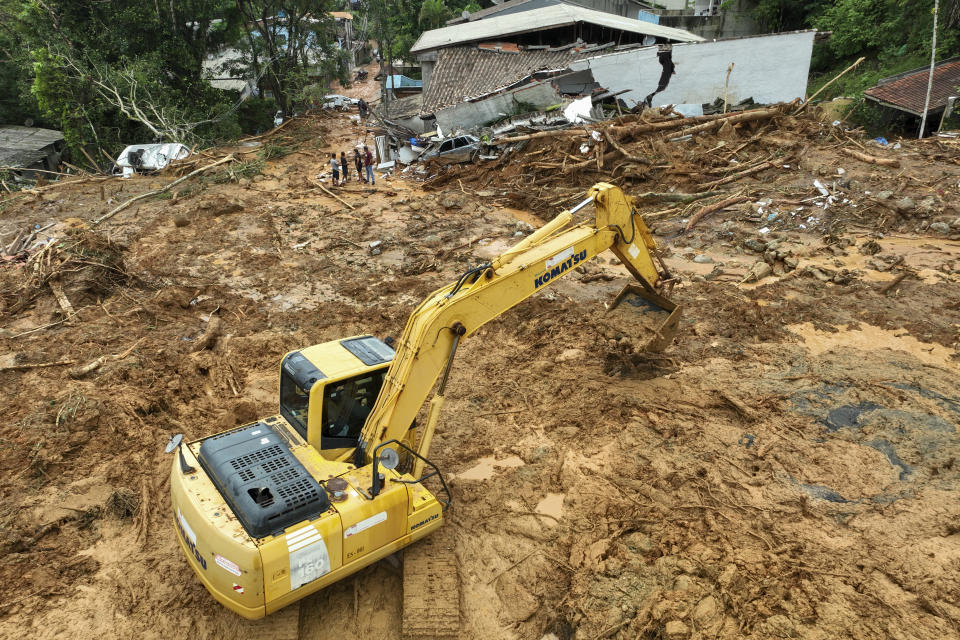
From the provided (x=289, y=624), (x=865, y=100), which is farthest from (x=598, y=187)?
(x=865, y=100)

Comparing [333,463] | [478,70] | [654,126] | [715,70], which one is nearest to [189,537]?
[333,463]

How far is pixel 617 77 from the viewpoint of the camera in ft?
74.0

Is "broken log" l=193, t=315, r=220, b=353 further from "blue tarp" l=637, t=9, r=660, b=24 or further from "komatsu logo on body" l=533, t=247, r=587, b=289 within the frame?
"blue tarp" l=637, t=9, r=660, b=24

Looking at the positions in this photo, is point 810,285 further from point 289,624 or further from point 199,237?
point 199,237

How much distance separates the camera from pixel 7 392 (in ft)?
28.4

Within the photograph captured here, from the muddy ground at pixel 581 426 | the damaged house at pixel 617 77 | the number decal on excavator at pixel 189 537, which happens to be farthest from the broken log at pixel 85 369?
the damaged house at pixel 617 77

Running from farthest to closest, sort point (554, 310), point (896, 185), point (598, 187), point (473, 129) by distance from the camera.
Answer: point (473, 129), point (896, 185), point (554, 310), point (598, 187)

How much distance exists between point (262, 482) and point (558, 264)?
3642mm

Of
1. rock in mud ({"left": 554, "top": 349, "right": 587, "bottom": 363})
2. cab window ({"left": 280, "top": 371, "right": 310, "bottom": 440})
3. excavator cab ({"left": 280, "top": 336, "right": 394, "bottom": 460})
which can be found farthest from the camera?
rock in mud ({"left": 554, "top": 349, "right": 587, "bottom": 363})

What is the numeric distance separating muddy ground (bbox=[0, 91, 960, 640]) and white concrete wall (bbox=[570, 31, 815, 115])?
26.6 feet

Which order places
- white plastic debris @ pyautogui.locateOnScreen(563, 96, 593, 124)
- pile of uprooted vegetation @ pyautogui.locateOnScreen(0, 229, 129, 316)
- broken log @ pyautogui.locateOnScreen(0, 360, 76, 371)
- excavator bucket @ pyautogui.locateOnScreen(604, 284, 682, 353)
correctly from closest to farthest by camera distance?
excavator bucket @ pyautogui.locateOnScreen(604, 284, 682, 353)
broken log @ pyautogui.locateOnScreen(0, 360, 76, 371)
pile of uprooted vegetation @ pyautogui.locateOnScreen(0, 229, 129, 316)
white plastic debris @ pyautogui.locateOnScreen(563, 96, 593, 124)

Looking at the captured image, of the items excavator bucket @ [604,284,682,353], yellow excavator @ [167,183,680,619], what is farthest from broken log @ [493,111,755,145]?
yellow excavator @ [167,183,680,619]

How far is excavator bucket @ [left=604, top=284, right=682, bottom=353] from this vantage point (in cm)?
789

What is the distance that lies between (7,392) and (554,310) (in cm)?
874
